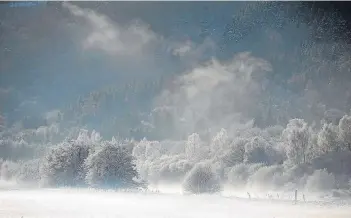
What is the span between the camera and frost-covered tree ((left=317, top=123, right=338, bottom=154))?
7254 mm

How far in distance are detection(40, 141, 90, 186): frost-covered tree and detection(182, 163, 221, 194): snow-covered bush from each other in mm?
2001

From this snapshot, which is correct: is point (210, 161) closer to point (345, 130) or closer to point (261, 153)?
point (261, 153)

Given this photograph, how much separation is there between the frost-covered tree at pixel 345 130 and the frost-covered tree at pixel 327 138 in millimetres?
117

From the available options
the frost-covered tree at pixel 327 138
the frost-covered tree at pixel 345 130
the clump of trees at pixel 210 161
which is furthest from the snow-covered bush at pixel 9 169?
the frost-covered tree at pixel 345 130

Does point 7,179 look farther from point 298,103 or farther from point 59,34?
point 298,103

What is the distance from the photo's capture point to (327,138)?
7.29 meters

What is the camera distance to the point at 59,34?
8.59 metres

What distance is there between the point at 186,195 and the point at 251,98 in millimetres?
2118

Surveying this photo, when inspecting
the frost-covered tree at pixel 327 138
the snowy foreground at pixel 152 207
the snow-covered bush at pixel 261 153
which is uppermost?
the frost-covered tree at pixel 327 138

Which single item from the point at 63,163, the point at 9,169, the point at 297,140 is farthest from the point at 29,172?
the point at 297,140

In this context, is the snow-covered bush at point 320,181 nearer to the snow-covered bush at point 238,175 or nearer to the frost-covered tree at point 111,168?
the snow-covered bush at point 238,175

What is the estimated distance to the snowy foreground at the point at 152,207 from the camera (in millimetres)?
6680

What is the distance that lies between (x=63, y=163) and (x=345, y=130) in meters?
5.17

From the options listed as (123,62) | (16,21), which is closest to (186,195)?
(123,62)
